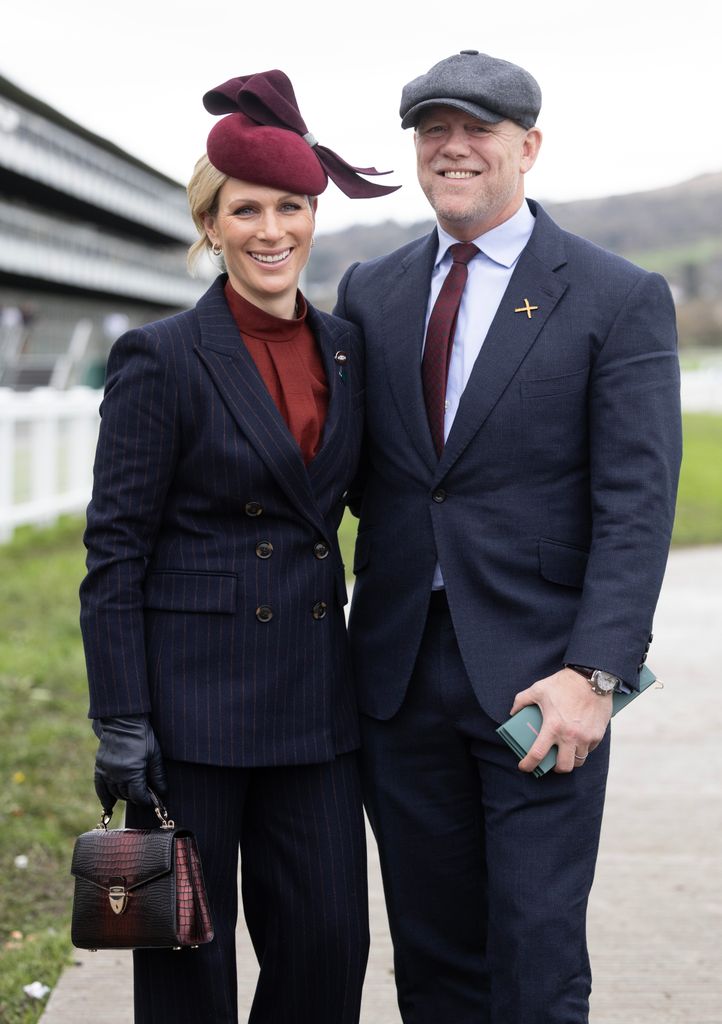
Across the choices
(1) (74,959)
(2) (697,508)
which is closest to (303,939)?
(1) (74,959)

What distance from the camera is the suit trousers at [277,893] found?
289cm

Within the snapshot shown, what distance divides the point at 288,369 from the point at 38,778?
10.9 feet

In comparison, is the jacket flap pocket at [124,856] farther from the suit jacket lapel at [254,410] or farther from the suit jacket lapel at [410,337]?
the suit jacket lapel at [410,337]

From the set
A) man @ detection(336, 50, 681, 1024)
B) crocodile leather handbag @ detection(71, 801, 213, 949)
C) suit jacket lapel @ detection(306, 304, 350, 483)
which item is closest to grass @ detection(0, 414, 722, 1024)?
crocodile leather handbag @ detection(71, 801, 213, 949)

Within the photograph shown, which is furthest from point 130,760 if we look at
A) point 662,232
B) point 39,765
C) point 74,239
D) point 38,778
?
point 662,232

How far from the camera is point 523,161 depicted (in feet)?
10.00

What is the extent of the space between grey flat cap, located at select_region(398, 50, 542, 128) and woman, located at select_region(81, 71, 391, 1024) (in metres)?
0.25

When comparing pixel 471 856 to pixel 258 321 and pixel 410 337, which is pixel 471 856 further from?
pixel 258 321

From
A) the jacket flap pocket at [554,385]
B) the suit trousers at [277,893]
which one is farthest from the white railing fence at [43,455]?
the jacket flap pocket at [554,385]

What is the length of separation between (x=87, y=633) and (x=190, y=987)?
2.58 feet

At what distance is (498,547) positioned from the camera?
2.96 metres

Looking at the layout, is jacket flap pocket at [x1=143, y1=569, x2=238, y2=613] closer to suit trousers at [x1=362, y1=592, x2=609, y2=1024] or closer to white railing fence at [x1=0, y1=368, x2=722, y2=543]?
suit trousers at [x1=362, y1=592, x2=609, y2=1024]

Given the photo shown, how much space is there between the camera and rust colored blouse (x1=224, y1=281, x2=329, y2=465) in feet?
9.66

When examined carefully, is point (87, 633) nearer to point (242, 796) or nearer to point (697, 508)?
point (242, 796)
